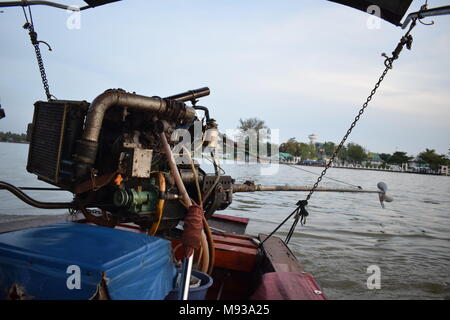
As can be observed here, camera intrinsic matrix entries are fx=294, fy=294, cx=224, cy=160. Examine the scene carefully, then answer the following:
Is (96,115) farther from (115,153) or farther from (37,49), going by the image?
(37,49)

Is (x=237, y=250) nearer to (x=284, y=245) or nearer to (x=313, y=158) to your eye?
(x=284, y=245)

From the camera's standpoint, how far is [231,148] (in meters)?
3.57

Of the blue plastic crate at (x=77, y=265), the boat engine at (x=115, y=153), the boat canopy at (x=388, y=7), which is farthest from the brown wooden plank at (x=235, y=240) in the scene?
the boat canopy at (x=388, y=7)

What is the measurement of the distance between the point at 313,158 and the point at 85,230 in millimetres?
124369

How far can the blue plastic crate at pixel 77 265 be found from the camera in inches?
50.8

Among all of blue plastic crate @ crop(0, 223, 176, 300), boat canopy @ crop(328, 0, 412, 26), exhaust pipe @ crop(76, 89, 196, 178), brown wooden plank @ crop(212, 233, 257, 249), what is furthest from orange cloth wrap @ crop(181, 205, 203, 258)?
boat canopy @ crop(328, 0, 412, 26)

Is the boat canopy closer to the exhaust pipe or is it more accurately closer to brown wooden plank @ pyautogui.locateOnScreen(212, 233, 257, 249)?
the exhaust pipe

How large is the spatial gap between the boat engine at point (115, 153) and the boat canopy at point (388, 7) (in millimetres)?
2309

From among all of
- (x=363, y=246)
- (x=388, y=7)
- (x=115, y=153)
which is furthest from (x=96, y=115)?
(x=363, y=246)

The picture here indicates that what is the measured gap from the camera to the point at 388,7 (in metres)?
3.28

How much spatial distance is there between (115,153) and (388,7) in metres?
3.30
